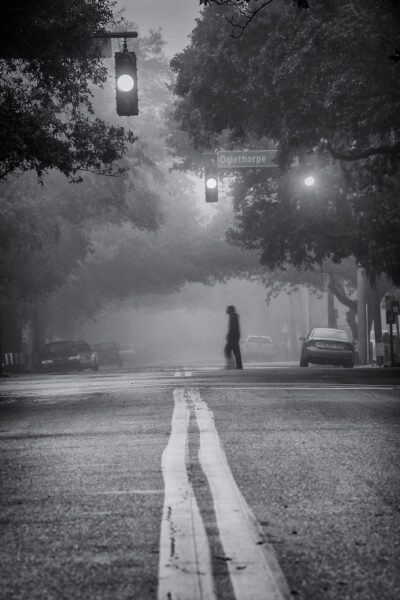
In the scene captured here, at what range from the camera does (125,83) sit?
58.3 feet

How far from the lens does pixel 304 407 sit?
1273 centimetres

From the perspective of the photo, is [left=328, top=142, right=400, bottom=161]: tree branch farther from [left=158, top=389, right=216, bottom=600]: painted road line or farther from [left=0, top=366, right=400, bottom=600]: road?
[left=158, top=389, right=216, bottom=600]: painted road line

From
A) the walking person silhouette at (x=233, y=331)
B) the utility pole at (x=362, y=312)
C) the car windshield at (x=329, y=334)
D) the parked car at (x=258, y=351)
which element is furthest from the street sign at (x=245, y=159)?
the parked car at (x=258, y=351)

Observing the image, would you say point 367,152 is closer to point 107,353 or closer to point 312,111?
point 312,111

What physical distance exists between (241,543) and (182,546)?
0.83 ft

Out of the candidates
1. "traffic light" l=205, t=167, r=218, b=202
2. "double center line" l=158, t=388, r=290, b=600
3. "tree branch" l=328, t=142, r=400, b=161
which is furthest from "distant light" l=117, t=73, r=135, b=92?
"double center line" l=158, t=388, r=290, b=600

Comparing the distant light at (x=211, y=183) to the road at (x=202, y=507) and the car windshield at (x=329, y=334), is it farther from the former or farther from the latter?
the road at (x=202, y=507)

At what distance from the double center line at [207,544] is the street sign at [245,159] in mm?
19502

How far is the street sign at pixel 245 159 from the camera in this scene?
1032 inches

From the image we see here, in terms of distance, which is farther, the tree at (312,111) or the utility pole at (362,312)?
the utility pole at (362,312)

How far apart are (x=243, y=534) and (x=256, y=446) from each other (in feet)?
12.2

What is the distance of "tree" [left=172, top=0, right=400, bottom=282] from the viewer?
2186 cm

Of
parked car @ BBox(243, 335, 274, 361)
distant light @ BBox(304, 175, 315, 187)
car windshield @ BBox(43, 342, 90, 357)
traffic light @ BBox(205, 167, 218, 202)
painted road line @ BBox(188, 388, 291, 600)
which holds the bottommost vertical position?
painted road line @ BBox(188, 388, 291, 600)

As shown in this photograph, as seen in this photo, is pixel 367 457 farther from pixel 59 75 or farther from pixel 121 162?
pixel 121 162
